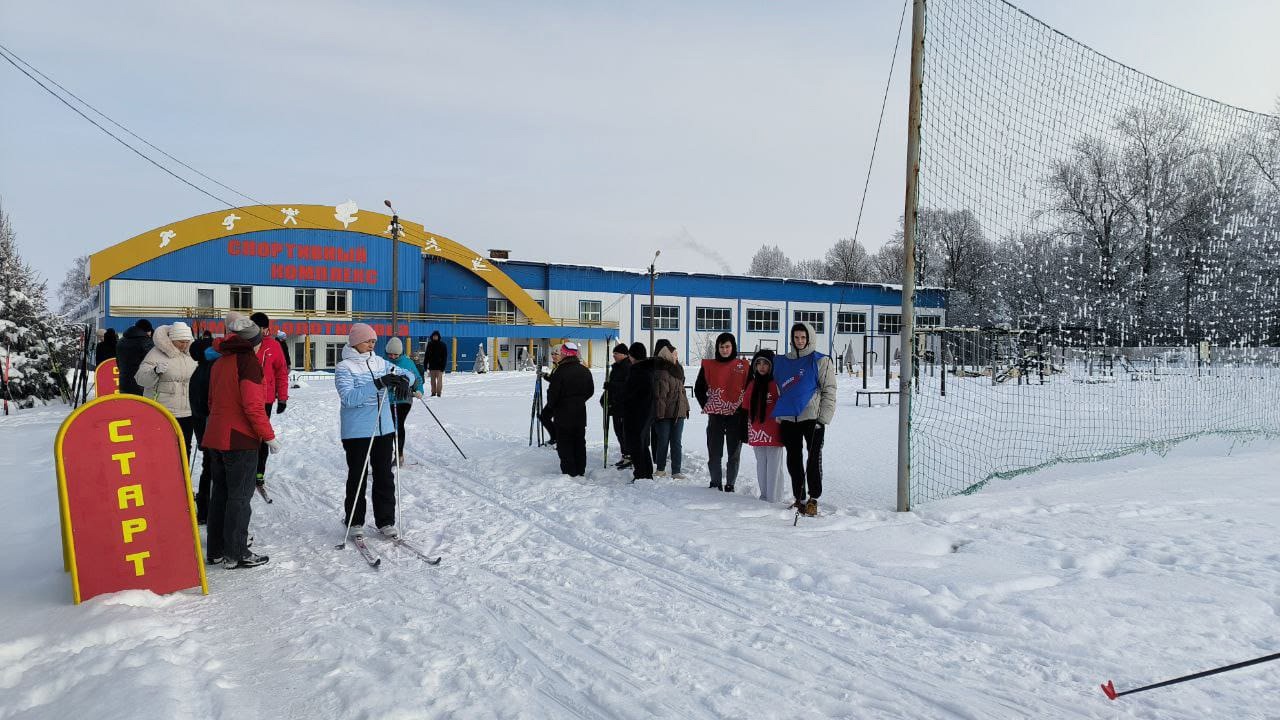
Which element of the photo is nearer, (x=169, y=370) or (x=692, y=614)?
(x=692, y=614)

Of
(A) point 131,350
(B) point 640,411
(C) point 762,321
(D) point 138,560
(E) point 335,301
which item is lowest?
(D) point 138,560

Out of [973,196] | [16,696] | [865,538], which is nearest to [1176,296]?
[973,196]

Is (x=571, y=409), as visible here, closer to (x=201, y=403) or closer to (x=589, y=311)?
(x=201, y=403)

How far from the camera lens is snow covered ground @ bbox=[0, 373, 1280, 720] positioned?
10.5 feet

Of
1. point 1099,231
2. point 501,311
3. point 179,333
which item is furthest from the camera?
point 501,311

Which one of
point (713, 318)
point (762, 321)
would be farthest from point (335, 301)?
point (762, 321)

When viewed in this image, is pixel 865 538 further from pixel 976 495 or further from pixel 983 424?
pixel 983 424

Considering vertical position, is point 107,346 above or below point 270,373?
above

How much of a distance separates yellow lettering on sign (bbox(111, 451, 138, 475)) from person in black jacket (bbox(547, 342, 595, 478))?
463cm

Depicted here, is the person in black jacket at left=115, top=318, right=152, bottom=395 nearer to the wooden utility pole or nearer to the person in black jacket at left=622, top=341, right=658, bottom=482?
the person in black jacket at left=622, top=341, right=658, bottom=482

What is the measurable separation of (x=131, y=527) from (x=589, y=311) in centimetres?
4036

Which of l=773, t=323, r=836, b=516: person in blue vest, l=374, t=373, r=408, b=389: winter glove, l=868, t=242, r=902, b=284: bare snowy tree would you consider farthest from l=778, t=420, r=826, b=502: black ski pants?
l=868, t=242, r=902, b=284: bare snowy tree

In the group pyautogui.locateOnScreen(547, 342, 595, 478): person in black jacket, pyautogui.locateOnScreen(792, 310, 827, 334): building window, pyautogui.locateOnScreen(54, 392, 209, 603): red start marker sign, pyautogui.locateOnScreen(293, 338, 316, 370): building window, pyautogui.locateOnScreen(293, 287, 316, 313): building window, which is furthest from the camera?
pyautogui.locateOnScreen(792, 310, 827, 334): building window

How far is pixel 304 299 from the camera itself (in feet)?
125
